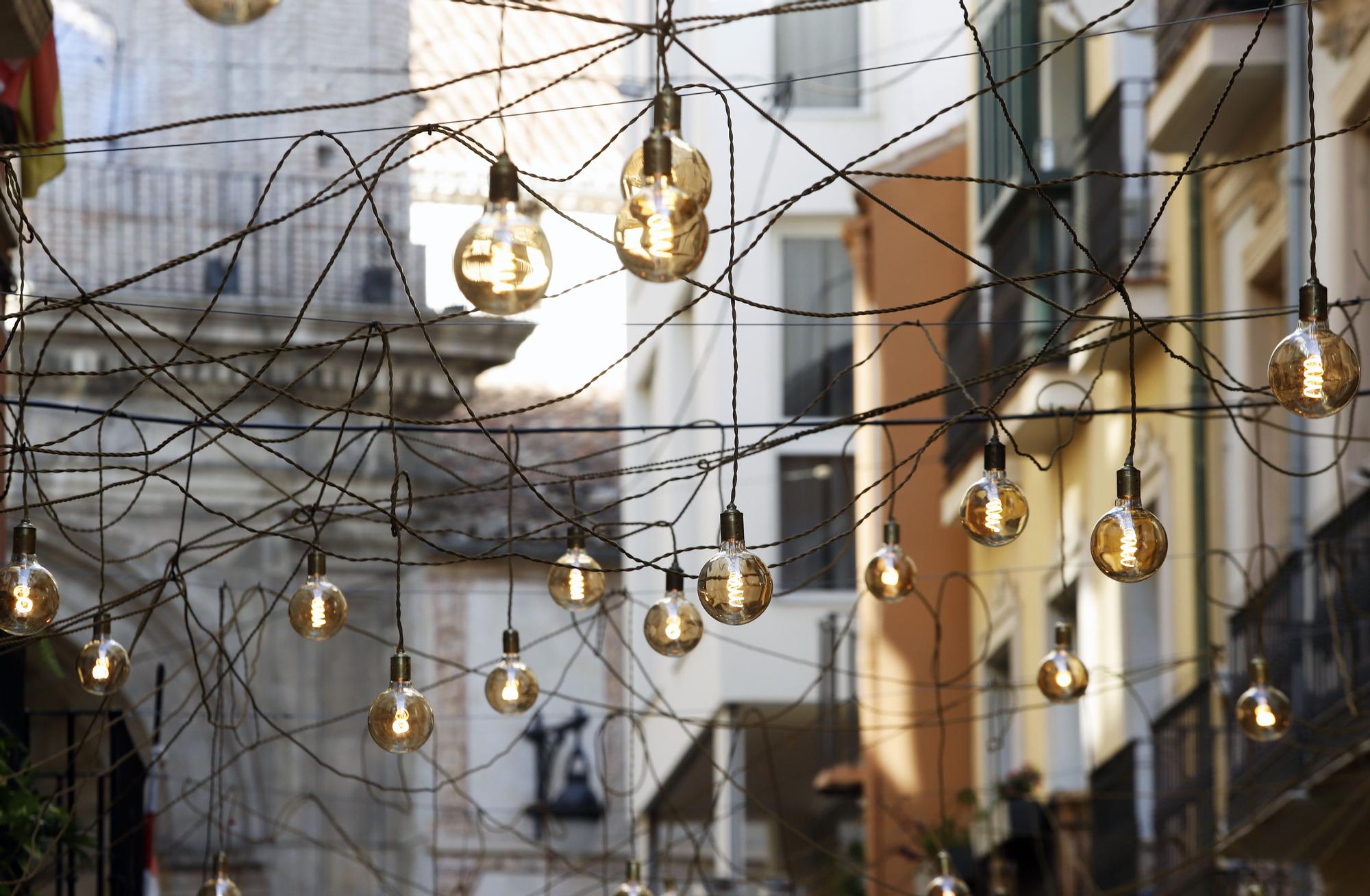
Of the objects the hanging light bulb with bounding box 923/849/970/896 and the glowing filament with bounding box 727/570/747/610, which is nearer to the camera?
the glowing filament with bounding box 727/570/747/610

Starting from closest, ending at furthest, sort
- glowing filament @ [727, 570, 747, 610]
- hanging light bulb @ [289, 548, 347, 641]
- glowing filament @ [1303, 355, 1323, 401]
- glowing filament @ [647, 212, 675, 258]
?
glowing filament @ [647, 212, 675, 258]
glowing filament @ [1303, 355, 1323, 401]
glowing filament @ [727, 570, 747, 610]
hanging light bulb @ [289, 548, 347, 641]

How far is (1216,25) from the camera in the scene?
11.8 m

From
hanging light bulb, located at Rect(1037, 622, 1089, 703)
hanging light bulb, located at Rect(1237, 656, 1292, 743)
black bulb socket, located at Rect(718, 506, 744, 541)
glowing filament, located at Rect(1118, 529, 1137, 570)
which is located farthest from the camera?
hanging light bulb, located at Rect(1037, 622, 1089, 703)

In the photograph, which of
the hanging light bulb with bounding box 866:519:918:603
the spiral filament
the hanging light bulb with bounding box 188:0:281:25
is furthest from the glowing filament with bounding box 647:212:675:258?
the hanging light bulb with bounding box 866:519:918:603

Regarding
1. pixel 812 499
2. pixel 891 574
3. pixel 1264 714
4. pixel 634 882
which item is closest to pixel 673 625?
pixel 891 574

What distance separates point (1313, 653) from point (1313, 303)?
5.89m

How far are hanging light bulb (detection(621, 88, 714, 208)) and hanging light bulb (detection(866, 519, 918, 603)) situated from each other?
12.9 ft

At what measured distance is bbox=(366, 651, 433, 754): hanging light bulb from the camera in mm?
6738

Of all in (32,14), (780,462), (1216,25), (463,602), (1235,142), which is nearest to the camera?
(32,14)

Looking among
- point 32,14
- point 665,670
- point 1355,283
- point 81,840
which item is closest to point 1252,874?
point 1355,283

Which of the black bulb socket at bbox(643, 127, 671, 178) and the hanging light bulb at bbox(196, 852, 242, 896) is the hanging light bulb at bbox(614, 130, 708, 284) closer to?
the black bulb socket at bbox(643, 127, 671, 178)

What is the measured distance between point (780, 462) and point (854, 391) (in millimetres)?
1053

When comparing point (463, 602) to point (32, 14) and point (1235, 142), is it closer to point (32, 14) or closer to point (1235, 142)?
point (1235, 142)

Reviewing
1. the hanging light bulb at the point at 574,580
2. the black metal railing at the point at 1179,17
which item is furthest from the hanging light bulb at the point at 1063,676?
the black metal railing at the point at 1179,17
